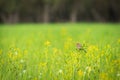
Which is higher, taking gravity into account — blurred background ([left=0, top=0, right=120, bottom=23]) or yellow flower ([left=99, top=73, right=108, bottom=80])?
yellow flower ([left=99, top=73, right=108, bottom=80])

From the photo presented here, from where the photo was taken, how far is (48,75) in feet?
20.9

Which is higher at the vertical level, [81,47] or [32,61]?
[81,47]

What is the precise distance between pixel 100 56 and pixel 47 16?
155ft

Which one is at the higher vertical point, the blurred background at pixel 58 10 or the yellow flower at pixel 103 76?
the yellow flower at pixel 103 76

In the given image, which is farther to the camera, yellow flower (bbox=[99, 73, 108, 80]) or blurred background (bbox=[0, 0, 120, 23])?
blurred background (bbox=[0, 0, 120, 23])

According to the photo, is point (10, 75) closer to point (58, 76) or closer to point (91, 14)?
point (58, 76)

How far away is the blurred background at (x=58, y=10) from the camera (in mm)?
51500

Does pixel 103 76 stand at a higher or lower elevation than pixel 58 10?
higher

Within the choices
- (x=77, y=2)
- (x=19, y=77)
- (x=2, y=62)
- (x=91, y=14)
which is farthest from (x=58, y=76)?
(x=91, y=14)

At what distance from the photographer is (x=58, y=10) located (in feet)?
178

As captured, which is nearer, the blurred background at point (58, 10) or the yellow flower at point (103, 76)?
the yellow flower at point (103, 76)

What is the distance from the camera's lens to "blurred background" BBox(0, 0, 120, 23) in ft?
169

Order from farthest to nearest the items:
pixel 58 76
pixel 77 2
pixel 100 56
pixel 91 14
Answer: pixel 91 14 < pixel 77 2 < pixel 100 56 < pixel 58 76

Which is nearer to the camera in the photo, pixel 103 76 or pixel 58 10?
pixel 103 76
